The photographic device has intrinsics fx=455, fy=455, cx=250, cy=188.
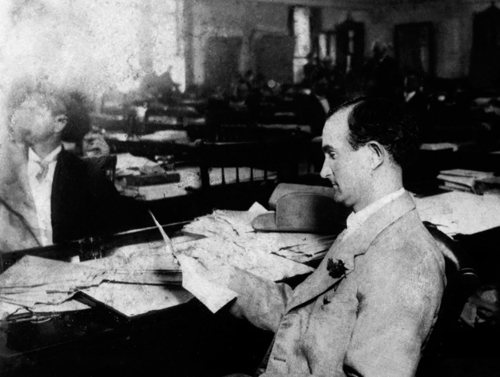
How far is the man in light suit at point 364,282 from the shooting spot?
3.80ft

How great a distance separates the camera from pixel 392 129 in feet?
4.83

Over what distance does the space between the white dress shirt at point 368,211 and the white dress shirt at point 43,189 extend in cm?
171

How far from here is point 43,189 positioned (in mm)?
2535

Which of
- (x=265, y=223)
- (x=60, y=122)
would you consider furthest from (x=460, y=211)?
(x=60, y=122)

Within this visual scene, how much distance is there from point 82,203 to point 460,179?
2.63 meters

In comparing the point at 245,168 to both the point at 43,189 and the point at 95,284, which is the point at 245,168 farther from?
the point at 95,284

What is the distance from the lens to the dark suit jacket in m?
2.57

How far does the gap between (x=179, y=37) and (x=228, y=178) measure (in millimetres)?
1039

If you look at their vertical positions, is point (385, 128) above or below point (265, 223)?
above

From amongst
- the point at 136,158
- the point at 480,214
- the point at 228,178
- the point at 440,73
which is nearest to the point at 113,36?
the point at 136,158

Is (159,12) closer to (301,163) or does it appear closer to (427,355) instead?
(301,163)

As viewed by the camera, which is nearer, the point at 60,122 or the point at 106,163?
the point at 60,122

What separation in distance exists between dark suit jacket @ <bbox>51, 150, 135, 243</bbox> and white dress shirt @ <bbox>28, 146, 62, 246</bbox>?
0.02m

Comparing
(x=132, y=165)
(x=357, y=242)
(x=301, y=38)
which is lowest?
(x=357, y=242)
